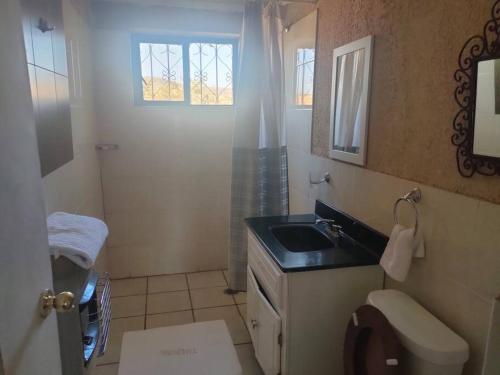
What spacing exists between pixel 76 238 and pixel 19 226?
0.48 metres

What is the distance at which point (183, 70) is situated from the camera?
10.3 ft

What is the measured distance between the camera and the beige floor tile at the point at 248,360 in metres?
2.11

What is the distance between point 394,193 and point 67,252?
129 centimetres

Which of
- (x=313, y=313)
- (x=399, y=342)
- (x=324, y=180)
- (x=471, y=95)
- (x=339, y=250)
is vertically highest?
(x=471, y=95)

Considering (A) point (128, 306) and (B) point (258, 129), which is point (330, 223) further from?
(A) point (128, 306)

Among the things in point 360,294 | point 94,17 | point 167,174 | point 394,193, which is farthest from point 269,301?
point 94,17

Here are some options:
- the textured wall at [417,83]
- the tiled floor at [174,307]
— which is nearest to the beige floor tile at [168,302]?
the tiled floor at [174,307]

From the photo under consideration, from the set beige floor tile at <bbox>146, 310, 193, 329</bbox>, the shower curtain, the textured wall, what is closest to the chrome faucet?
the textured wall

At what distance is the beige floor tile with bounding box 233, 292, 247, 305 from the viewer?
2872 millimetres

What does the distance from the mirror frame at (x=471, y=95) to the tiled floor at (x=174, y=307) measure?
63.5 inches

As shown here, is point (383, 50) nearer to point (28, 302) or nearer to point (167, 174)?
point (28, 302)

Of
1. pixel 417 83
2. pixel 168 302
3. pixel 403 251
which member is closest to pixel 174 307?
pixel 168 302

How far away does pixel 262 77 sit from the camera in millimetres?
2553

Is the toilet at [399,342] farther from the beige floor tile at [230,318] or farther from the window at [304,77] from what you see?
the window at [304,77]
